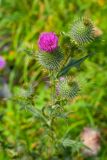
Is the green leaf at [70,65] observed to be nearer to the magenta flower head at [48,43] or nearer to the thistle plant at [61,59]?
the thistle plant at [61,59]

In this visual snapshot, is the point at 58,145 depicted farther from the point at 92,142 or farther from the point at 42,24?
the point at 42,24

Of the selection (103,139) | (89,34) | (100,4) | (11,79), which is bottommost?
(103,139)

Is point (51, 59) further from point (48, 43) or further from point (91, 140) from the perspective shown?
point (91, 140)

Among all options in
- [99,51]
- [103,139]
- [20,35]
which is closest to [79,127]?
[103,139]

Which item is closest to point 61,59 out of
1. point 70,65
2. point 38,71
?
point 70,65

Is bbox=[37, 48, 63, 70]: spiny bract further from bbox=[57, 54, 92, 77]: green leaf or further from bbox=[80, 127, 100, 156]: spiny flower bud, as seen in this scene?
bbox=[80, 127, 100, 156]: spiny flower bud

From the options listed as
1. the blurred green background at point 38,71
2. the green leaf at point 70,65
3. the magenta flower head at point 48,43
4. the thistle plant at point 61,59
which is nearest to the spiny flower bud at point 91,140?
the blurred green background at point 38,71
